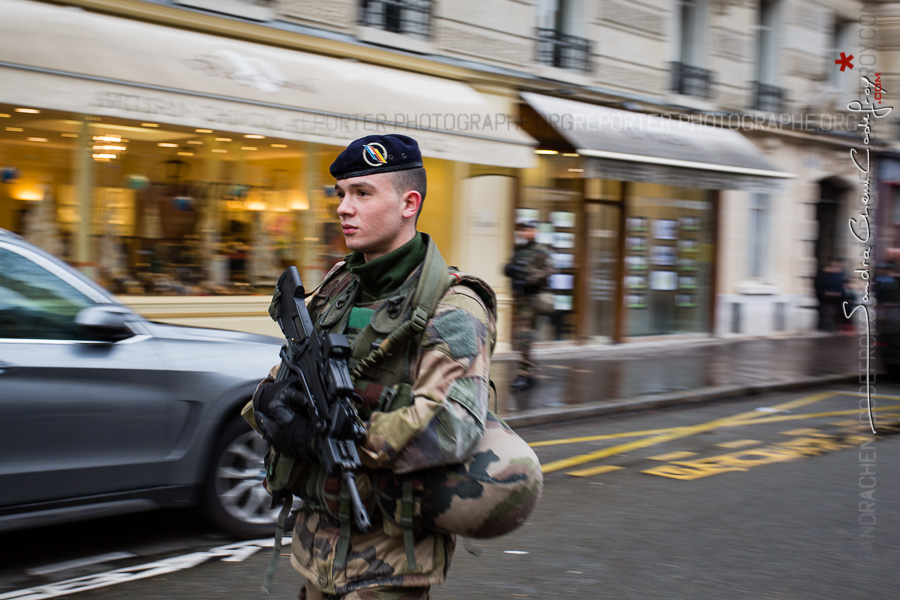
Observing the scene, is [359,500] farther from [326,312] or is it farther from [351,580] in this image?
[326,312]

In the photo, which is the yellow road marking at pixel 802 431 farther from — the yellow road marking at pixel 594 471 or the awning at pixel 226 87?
the awning at pixel 226 87

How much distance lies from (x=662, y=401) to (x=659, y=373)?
2.16m

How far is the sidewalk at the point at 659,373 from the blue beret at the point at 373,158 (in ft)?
21.4

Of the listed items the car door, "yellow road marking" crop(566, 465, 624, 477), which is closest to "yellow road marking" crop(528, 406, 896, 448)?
"yellow road marking" crop(566, 465, 624, 477)

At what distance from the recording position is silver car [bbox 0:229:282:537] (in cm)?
419

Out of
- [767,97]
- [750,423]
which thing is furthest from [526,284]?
[767,97]

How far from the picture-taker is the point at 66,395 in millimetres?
4273

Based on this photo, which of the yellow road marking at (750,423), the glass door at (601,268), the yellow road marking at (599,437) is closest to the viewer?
the yellow road marking at (599,437)

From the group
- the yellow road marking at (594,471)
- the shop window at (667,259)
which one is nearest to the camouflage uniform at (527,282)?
the yellow road marking at (594,471)

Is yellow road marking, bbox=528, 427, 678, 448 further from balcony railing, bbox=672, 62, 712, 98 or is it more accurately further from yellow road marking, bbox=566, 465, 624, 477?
balcony railing, bbox=672, 62, 712, 98

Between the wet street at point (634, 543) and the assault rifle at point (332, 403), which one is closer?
the assault rifle at point (332, 403)

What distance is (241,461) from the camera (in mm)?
5000

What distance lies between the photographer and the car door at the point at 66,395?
13.6 ft

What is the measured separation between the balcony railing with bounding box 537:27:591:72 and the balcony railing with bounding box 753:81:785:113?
16.1 feet
